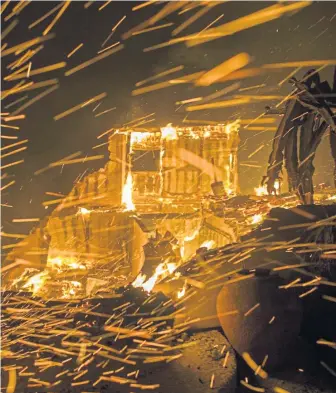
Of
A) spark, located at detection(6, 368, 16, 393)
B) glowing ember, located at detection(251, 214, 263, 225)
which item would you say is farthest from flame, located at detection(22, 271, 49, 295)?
spark, located at detection(6, 368, 16, 393)

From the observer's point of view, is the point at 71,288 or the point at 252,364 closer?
the point at 252,364

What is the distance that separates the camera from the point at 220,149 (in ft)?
61.0

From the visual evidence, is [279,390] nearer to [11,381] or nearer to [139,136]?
[11,381]

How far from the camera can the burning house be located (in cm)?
1662

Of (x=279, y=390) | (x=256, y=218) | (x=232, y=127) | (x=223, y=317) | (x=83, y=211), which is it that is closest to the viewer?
(x=279, y=390)

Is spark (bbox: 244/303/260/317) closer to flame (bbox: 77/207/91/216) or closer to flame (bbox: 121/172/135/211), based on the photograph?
flame (bbox: 77/207/91/216)

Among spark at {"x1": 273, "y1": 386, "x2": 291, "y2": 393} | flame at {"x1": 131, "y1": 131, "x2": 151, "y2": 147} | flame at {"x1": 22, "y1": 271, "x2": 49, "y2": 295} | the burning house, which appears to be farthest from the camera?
flame at {"x1": 131, "y1": 131, "x2": 151, "y2": 147}

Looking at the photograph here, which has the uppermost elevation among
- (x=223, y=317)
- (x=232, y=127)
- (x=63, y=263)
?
(x=232, y=127)

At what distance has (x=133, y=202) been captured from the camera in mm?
19094

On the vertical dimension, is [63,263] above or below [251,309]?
below

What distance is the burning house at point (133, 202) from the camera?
54.5ft

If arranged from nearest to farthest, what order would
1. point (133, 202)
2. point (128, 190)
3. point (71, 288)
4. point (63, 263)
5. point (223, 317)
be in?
point (223, 317)
point (71, 288)
point (63, 263)
point (133, 202)
point (128, 190)

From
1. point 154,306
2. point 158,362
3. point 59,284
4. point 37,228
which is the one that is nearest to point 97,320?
point 154,306

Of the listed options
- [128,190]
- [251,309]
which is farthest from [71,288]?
[251,309]
